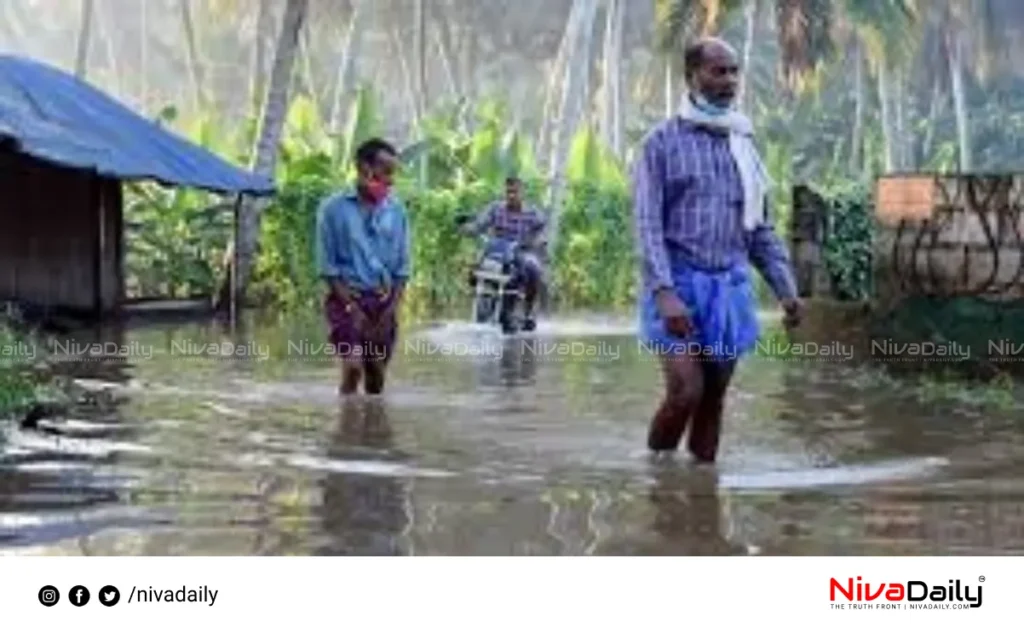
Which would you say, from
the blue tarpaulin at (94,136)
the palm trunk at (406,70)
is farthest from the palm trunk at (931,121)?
the blue tarpaulin at (94,136)

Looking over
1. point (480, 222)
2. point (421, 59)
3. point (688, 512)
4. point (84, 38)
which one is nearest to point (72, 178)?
point (84, 38)

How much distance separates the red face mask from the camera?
18.5 ft

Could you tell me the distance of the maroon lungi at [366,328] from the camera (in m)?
5.69

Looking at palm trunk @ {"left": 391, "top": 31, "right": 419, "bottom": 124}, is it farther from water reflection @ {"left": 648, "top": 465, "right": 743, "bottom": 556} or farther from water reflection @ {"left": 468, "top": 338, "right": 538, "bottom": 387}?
water reflection @ {"left": 648, "top": 465, "right": 743, "bottom": 556}

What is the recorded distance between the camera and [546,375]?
6.44 m

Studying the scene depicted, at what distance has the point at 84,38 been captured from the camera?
7332 millimetres

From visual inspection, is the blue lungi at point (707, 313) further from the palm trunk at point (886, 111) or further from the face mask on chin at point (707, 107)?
the palm trunk at point (886, 111)
